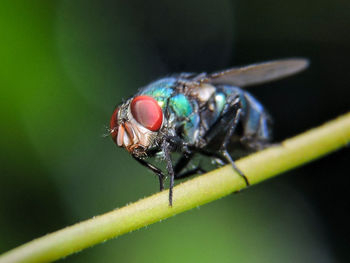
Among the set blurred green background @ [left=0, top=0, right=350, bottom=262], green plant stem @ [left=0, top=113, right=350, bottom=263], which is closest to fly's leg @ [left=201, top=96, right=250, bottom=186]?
blurred green background @ [left=0, top=0, right=350, bottom=262]

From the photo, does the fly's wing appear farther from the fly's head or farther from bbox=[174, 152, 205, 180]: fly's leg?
the fly's head

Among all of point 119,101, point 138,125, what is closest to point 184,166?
point 138,125

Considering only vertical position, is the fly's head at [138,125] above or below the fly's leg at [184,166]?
above

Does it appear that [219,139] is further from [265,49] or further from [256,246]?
[265,49]

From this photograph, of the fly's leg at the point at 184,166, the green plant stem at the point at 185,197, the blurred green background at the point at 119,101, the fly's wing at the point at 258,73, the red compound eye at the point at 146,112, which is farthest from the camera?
the blurred green background at the point at 119,101

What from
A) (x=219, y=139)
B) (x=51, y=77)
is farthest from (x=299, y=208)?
(x=51, y=77)

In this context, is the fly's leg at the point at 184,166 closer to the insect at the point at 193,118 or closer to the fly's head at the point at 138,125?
the insect at the point at 193,118

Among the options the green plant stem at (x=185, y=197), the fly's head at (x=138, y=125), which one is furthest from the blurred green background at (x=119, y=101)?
the green plant stem at (x=185, y=197)

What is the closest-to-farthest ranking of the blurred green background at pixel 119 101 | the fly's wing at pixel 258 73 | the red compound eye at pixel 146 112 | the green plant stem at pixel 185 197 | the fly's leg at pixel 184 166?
the green plant stem at pixel 185 197
the red compound eye at pixel 146 112
the fly's leg at pixel 184 166
the fly's wing at pixel 258 73
the blurred green background at pixel 119 101
